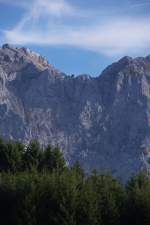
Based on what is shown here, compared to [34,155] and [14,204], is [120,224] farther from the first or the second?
[34,155]

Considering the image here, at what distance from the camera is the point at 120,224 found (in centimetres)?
3925

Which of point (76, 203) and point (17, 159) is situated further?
point (17, 159)

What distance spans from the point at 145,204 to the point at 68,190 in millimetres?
4686

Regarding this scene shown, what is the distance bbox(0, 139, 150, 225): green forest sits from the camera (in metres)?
38.0

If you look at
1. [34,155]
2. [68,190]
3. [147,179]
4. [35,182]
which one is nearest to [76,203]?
[68,190]

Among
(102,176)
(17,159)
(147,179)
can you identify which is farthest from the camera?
(17,159)

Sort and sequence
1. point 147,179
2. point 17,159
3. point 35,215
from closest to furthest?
1. point 35,215
2. point 147,179
3. point 17,159

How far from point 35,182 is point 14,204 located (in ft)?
5.90

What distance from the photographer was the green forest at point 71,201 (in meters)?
38.0

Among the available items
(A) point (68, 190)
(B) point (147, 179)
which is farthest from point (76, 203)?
(B) point (147, 179)

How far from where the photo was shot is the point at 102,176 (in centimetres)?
4225

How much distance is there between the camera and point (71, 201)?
124ft

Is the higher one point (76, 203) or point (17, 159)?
point (17, 159)

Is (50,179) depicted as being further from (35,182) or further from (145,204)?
(145,204)
